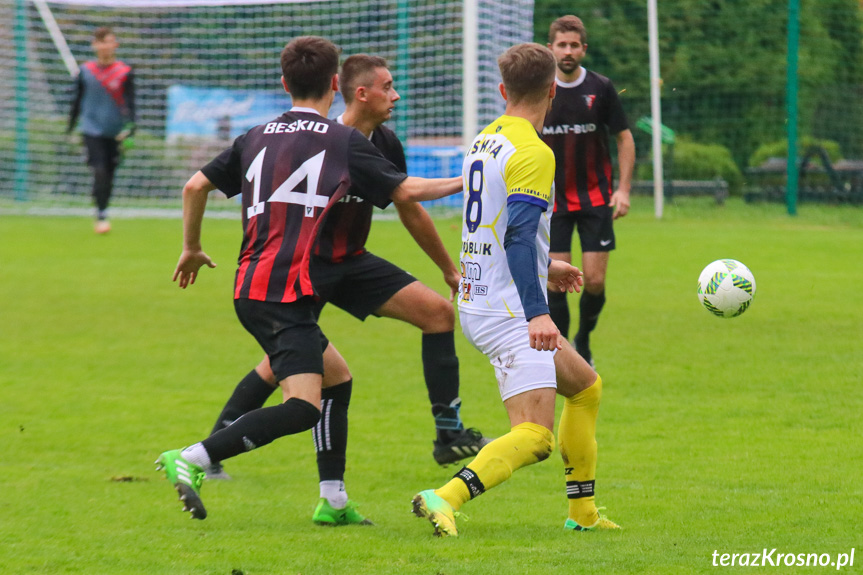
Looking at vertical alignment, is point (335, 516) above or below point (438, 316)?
below

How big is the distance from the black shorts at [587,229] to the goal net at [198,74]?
9968 millimetres

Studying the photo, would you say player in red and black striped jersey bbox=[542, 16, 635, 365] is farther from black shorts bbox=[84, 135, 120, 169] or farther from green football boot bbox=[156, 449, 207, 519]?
black shorts bbox=[84, 135, 120, 169]

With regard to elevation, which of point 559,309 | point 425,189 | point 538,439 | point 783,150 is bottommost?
point 559,309

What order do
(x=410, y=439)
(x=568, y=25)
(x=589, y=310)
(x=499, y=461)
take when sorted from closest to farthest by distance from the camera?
(x=499, y=461), (x=410, y=439), (x=568, y=25), (x=589, y=310)

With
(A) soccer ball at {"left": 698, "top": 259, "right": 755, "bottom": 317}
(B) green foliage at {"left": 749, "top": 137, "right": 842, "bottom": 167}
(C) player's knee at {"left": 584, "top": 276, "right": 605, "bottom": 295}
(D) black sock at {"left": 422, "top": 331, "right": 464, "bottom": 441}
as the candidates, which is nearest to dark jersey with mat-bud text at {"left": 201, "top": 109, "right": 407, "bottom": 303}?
(D) black sock at {"left": 422, "top": 331, "right": 464, "bottom": 441}

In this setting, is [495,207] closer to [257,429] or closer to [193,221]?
[257,429]

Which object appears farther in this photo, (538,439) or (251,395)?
(251,395)

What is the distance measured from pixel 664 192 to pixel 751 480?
53.3ft

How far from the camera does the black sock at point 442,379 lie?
5.43m

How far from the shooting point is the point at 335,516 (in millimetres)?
4680

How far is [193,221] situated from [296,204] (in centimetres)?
59

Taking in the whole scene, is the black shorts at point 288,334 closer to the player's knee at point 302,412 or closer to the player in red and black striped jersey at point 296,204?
the player in red and black striped jersey at point 296,204

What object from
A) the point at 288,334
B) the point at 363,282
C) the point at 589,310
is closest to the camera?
the point at 288,334

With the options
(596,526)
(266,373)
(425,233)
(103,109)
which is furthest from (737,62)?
(596,526)
